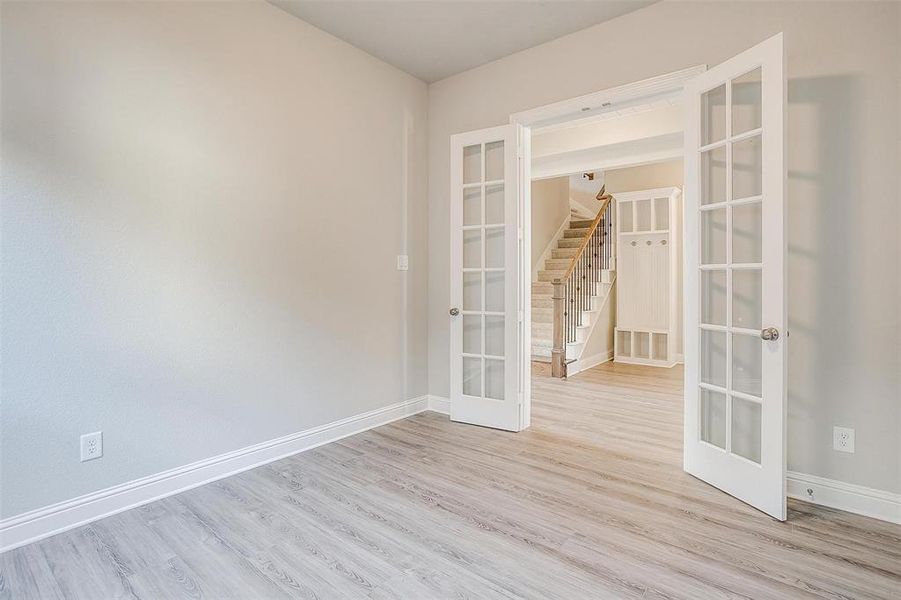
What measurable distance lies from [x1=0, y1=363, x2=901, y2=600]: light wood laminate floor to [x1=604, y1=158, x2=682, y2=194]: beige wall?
16.0 ft

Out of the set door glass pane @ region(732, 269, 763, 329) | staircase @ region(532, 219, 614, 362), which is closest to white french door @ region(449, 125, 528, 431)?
door glass pane @ region(732, 269, 763, 329)

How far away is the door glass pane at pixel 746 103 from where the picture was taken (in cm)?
232

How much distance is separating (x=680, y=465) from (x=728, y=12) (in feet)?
8.77

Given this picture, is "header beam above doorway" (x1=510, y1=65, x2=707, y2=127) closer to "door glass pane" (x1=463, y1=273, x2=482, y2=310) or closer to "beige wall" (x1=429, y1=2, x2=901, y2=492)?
"beige wall" (x1=429, y1=2, x2=901, y2=492)

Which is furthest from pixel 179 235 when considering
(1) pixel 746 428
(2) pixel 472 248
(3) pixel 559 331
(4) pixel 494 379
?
(3) pixel 559 331

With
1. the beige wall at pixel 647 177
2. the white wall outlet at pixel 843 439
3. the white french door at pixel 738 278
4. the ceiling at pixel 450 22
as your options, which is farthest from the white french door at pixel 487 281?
the beige wall at pixel 647 177

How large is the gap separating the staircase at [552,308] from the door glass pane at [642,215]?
24.0 inches

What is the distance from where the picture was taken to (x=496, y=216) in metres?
3.53

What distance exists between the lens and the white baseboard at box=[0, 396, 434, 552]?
1935 millimetres

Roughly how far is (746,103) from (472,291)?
213 cm

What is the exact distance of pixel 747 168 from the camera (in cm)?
235

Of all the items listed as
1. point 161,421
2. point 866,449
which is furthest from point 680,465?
point 161,421

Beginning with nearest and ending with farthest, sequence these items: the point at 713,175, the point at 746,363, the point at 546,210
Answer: the point at 746,363 < the point at 713,175 < the point at 546,210

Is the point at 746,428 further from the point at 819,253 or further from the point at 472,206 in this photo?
the point at 472,206
